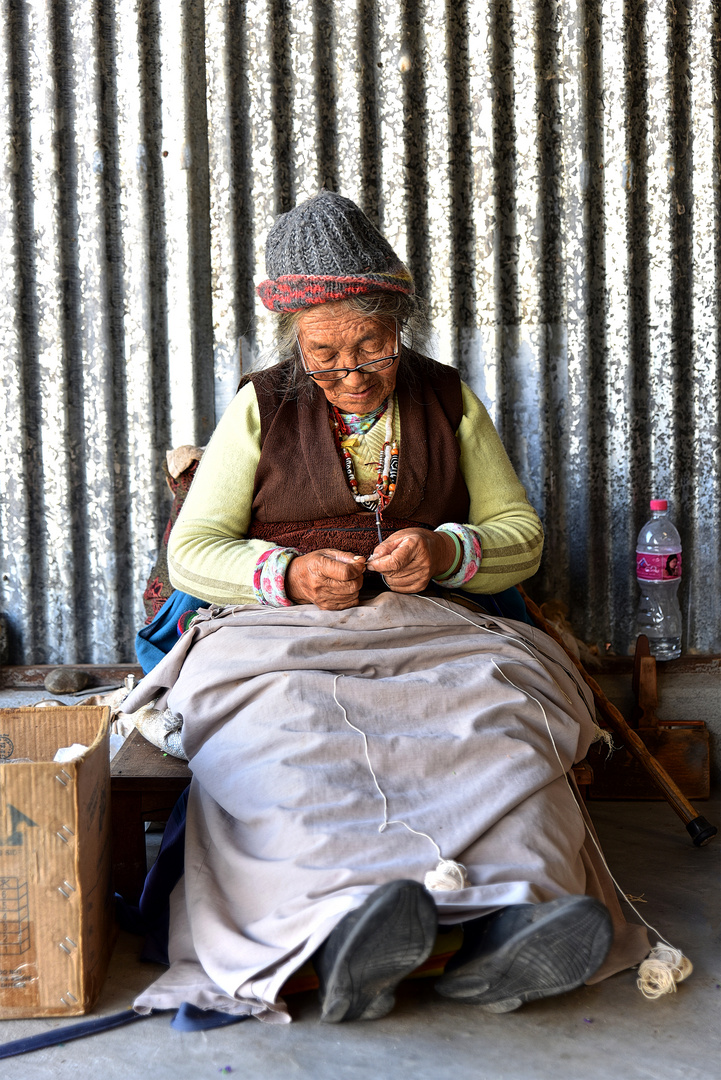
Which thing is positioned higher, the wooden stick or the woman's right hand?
the woman's right hand

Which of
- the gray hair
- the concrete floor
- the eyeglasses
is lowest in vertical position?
the concrete floor

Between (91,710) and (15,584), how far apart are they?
1.54m

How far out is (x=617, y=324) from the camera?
128 inches

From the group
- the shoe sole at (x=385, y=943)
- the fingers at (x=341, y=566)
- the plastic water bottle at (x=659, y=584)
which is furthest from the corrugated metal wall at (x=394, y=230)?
the shoe sole at (x=385, y=943)

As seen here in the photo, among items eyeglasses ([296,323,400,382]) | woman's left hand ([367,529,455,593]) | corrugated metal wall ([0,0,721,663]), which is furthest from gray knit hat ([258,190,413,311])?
corrugated metal wall ([0,0,721,663])

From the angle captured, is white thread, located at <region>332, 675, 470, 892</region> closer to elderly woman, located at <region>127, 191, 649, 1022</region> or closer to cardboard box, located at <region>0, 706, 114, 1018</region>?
elderly woman, located at <region>127, 191, 649, 1022</region>

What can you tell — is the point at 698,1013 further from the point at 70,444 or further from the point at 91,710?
the point at 70,444

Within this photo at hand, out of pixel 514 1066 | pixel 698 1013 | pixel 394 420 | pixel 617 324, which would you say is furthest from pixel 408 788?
pixel 617 324

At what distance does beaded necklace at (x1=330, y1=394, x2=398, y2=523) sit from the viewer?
7.97ft

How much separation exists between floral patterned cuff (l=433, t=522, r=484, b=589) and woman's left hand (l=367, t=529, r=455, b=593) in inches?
3.5

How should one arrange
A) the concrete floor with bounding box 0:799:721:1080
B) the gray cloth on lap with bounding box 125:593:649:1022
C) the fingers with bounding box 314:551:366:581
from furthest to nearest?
1. the fingers with bounding box 314:551:366:581
2. the gray cloth on lap with bounding box 125:593:649:1022
3. the concrete floor with bounding box 0:799:721:1080

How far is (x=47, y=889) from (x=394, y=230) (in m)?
2.44

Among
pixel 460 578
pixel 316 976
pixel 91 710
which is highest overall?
pixel 460 578

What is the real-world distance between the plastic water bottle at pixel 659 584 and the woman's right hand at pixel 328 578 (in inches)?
57.5
